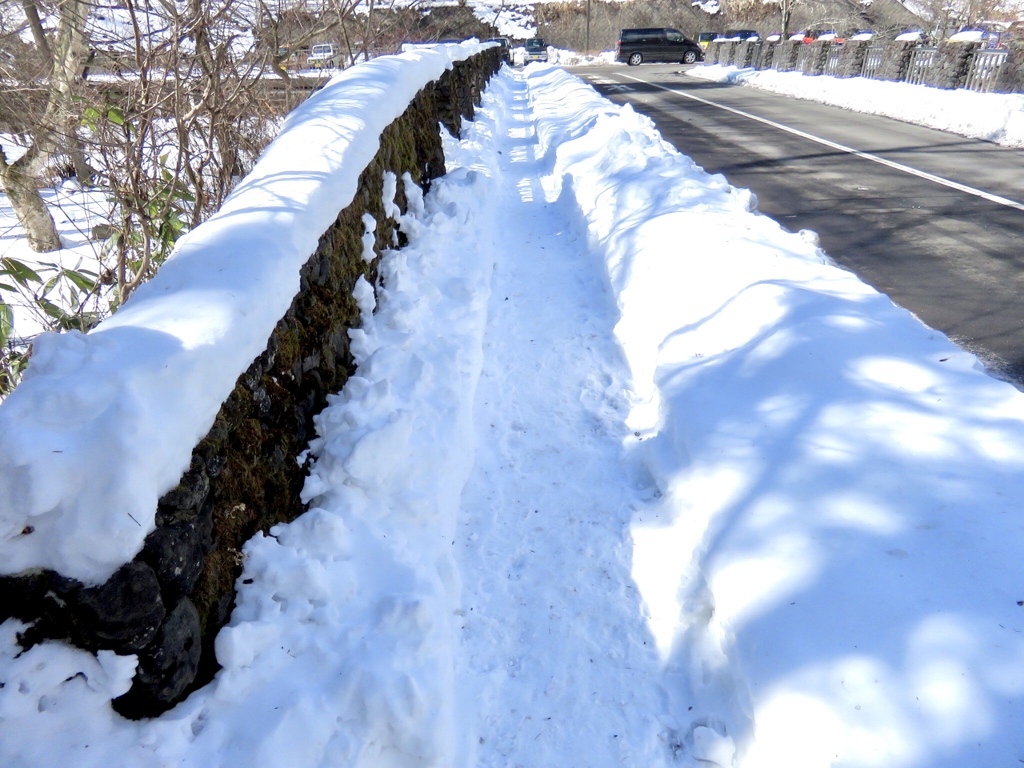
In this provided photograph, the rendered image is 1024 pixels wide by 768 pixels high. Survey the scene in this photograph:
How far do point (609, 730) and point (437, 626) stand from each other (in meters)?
0.67

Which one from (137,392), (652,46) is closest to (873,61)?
(652,46)

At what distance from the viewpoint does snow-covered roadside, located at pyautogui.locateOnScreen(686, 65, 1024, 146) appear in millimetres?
11039

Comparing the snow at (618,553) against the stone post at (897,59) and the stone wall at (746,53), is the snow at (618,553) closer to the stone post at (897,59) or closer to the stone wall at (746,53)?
the stone post at (897,59)

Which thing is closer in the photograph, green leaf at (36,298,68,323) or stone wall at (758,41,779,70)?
green leaf at (36,298,68,323)

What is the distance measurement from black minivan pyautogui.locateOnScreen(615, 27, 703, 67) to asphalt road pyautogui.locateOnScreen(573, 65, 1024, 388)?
70.1 ft

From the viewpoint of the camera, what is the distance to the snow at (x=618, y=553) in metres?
1.77

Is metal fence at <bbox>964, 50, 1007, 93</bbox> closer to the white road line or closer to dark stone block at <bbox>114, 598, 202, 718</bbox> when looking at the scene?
the white road line

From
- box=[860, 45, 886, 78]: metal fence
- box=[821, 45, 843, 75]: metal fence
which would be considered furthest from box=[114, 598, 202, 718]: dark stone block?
box=[821, 45, 843, 75]: metal fence

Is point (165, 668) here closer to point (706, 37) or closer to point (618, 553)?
point (618, 553)

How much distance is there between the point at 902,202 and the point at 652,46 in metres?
30.4

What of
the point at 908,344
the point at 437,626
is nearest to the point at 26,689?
the point at 437,626

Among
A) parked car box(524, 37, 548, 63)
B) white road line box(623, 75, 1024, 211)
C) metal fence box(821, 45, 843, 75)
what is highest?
parked car box(524, 37, 548, 63)

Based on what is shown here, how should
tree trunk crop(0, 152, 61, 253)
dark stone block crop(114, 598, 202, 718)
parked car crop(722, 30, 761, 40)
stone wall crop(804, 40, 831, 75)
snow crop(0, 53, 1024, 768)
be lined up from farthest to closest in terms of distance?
parked car crop(722, 30, 761, 40), stone wall crop(804, 40, 831, 75), tree trunk crop(0, 152, 61, 253), snow crop(0, 53, 1024, 768), dark stone block crop(114, 598, 202, 718)

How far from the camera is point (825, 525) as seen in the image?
2420mm
